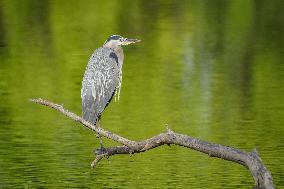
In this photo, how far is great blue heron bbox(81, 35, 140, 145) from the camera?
45.1 feet

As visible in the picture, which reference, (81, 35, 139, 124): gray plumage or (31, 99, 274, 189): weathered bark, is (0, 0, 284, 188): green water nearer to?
(81, 35, 139, 124): gray plumage

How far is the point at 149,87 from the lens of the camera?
3078 centimetres

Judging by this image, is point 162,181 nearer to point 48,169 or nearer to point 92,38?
point 48,169

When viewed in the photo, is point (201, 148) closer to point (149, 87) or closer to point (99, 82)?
point (99, 82)

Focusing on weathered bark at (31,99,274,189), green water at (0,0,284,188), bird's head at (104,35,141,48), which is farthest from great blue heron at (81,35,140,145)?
green water at (0,0,284,188)

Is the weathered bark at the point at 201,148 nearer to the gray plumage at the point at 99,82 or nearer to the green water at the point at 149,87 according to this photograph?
the gray plumage at the point at 99,82

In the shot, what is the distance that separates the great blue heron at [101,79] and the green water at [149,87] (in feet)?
15.7

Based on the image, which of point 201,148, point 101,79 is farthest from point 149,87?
point 201,148

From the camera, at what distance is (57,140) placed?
2342 centimetres

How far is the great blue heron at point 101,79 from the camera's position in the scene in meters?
13.8

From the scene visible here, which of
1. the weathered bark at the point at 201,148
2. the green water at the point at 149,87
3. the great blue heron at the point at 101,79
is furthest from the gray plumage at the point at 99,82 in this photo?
the green water at the point at 149,87

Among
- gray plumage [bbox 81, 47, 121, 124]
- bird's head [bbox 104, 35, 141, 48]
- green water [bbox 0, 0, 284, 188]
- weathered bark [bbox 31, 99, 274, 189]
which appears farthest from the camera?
green water [bbox 0, 0, 284, 188]

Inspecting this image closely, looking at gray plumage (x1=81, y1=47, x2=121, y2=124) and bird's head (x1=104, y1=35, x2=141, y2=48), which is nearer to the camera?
gray plumage (x1=81, y1=47, x2=121, y2=124)

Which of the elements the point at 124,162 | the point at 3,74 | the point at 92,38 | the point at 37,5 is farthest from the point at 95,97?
the point at 37,5
